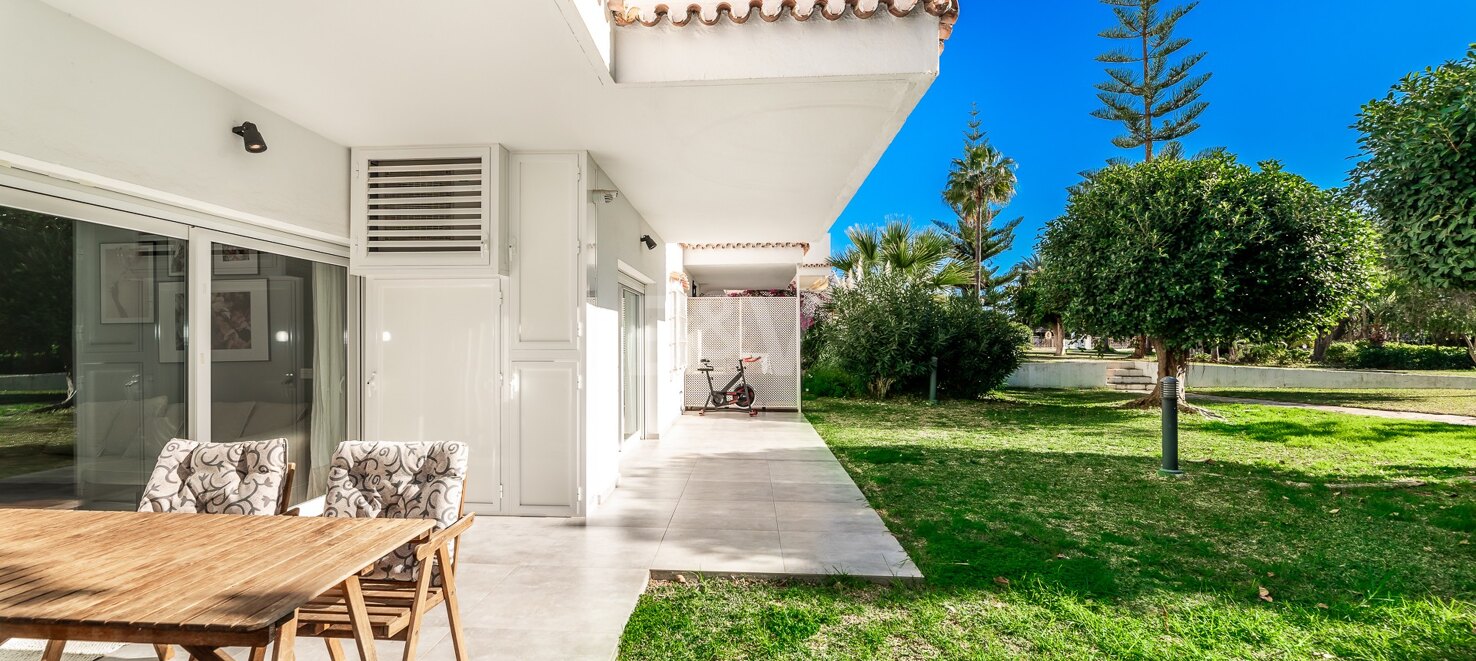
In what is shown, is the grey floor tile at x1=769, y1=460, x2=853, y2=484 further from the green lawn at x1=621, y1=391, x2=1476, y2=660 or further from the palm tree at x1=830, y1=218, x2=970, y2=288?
the palm tree at x1=830, y1=218, x2=970, y2=288

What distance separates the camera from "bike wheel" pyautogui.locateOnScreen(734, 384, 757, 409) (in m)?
10.7

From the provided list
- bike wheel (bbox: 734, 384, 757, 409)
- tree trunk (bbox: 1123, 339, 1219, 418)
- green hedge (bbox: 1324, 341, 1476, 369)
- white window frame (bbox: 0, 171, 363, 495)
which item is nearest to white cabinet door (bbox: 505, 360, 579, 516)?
white window frame (bbox: 0, 171, 363, 495)

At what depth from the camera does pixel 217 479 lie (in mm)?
2439

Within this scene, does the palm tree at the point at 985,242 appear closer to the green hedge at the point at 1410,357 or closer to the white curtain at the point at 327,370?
the green hedge at the point at 1410,357

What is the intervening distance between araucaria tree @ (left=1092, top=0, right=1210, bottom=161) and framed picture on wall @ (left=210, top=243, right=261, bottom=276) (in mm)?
20542

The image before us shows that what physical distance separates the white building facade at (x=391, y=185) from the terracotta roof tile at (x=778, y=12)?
0.7 inches

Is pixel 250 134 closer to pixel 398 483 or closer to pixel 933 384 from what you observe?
pixel 398 483

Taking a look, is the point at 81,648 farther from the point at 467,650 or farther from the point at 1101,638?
the point at 1101,638

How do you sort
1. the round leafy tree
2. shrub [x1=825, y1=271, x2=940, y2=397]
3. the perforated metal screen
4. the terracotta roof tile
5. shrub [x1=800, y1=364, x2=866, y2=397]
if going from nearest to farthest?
the terracotta roof tile → the round leafy tree → the perforated metal screen → shrub [x1=825, y1=271, x2=940, y2=397] → shrub [x1=800, y1=364, x2=866, y2=397]

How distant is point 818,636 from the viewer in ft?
8.81

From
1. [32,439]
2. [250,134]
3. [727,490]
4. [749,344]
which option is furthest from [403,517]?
[749,344]

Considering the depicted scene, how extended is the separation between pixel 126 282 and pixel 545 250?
2125 mm

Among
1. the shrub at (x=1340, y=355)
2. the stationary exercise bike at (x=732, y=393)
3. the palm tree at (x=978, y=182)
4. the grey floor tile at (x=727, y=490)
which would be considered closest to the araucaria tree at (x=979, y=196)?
the palm tree at (x=978, y=182)

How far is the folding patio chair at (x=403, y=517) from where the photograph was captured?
2.03 m
